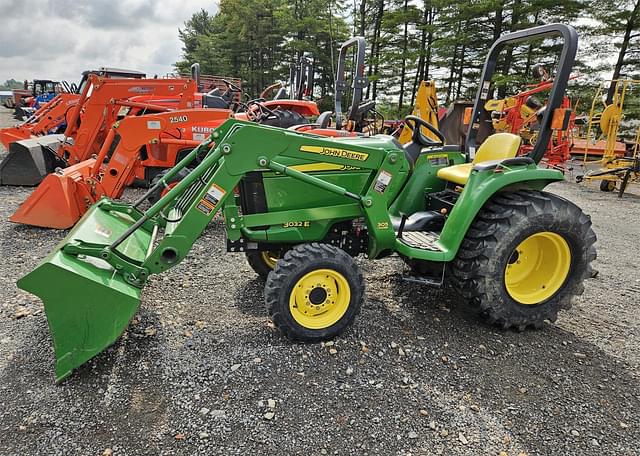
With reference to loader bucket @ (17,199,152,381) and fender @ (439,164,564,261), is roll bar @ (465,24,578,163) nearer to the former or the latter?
fender @ (439,164,564,261)

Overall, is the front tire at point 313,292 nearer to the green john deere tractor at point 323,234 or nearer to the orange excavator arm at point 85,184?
the green john deere tractor at point 323,234

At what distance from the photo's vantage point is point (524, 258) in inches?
135

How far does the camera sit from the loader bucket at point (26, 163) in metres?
7.46

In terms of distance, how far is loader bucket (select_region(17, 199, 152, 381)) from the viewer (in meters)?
2.40

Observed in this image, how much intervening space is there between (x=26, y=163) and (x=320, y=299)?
7.09 metres

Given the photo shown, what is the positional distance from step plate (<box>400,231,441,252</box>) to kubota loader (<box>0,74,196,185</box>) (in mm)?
5226

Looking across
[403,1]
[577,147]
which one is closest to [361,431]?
[577,147]

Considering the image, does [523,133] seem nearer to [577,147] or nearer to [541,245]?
[577,147]

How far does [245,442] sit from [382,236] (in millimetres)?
1631

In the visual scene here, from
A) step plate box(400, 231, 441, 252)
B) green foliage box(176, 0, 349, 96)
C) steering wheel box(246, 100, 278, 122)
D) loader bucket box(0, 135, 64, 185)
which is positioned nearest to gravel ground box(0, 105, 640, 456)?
step plate box(400, 231, 441, 252)

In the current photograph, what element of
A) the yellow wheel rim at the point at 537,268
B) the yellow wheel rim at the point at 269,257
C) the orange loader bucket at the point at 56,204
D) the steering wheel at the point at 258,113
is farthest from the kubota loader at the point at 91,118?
the yellow wheel rim at the point at 537,268

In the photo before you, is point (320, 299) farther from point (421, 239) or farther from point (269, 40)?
point (269, 40)

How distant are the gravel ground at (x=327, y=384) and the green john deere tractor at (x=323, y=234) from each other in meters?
0.24

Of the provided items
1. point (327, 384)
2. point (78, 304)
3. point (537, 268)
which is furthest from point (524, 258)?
point (78, 304)
